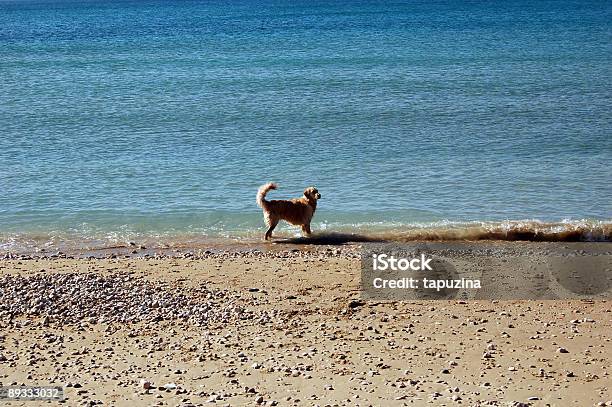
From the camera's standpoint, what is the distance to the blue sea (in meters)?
16.8

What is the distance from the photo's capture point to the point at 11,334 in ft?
34.4

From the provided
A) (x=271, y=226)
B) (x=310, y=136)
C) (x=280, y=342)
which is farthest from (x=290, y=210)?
(x=310, y=136)

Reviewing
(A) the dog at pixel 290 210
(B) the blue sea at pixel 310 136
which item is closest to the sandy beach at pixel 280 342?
(A) the dog at pixel 290 210

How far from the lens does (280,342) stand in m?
10.2

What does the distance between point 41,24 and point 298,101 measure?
4410 cm

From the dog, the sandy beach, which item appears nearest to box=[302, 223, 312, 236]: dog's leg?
the dog

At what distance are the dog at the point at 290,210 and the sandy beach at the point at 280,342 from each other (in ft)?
6.80

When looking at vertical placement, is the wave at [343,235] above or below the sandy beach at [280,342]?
below

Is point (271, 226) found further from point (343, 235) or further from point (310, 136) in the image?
point (310, 136)

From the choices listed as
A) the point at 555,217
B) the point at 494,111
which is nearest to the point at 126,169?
the point at 555,217

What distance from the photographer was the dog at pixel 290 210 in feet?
49.8

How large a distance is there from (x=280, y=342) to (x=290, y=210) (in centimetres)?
534

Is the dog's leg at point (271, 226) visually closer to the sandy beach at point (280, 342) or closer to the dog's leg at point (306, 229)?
the dog's leg at point (306, 229)

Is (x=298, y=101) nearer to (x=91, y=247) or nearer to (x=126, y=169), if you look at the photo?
(x=126, y=169)
